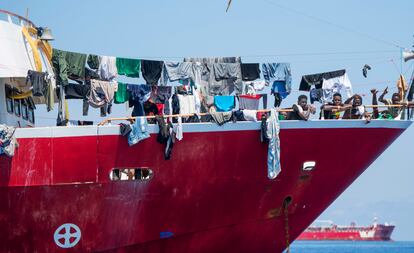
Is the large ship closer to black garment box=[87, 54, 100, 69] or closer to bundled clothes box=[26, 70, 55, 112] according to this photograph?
bundled clothes box=[26, 70, 55, 112]

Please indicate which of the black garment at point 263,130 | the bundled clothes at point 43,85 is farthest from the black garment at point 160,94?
the black garment at point 263,130

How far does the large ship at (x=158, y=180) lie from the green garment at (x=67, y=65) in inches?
29.2

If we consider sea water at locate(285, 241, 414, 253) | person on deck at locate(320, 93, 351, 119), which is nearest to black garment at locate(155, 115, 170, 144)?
person on deck at locate(320, 93, 351, 119)

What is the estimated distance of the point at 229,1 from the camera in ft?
82.2

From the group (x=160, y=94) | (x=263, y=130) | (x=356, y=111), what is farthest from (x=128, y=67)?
(x=356, y=111)

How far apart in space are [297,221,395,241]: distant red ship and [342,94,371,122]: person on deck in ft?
302

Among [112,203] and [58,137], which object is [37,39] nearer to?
[58,137]

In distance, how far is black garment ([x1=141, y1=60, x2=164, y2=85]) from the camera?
25578 mm

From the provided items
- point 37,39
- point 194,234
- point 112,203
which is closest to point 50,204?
point 112,203

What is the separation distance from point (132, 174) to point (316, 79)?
23.8 feet

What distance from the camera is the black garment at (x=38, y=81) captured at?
22.8 metres

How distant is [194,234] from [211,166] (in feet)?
7.00

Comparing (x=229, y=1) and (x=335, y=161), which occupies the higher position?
(x=229, y=1)

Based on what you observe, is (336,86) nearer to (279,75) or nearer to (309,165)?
(279,75)
